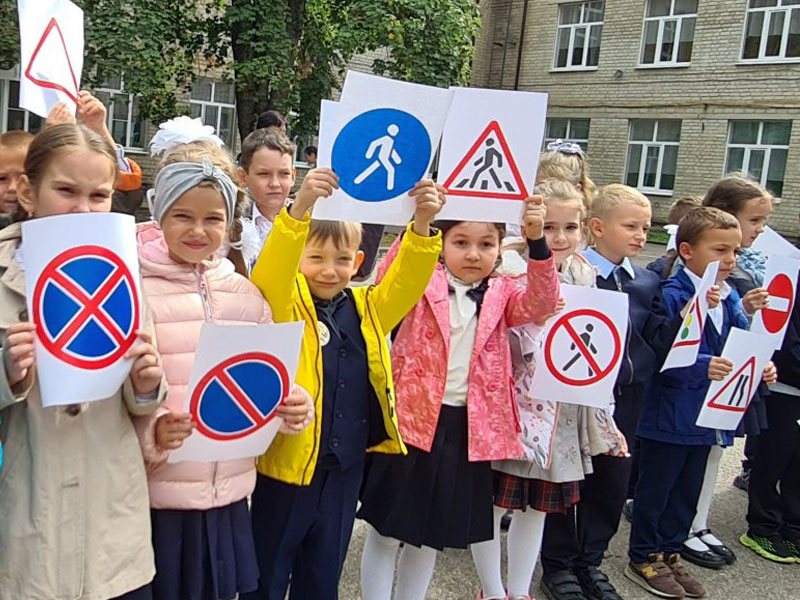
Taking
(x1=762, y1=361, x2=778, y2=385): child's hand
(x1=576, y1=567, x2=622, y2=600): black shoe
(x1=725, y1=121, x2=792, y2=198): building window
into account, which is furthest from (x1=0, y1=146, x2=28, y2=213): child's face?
(x1=725, y1=121, x2=792, y2=198): building window

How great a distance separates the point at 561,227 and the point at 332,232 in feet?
3.20

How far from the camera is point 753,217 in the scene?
11.3 ft

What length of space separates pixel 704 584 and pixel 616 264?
1.45 metres

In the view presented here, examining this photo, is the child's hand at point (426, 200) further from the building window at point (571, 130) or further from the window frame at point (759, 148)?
the building window at point (571, 130)

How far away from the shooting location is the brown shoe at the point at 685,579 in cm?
307

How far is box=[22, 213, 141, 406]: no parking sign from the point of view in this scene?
4.79ft

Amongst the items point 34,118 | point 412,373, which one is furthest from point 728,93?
point 412,373

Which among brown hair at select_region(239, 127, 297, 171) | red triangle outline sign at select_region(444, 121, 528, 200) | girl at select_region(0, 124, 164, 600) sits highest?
Result: brown hair at select_region(239, 127, 297, 171)

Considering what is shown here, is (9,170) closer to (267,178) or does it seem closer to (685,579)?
(267,178)

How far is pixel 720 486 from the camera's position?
432 cm

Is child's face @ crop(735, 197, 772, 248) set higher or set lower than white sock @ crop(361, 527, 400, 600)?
higher

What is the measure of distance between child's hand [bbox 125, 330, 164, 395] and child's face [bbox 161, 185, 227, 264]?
316mm

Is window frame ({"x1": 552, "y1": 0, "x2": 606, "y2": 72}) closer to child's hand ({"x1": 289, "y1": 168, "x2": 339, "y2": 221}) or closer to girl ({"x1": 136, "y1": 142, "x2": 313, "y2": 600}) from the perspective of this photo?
child's hand ({"x1": 289, "y1": 168, "x2": 339, "y2": 221})

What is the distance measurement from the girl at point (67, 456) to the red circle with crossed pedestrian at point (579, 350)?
136 cm
